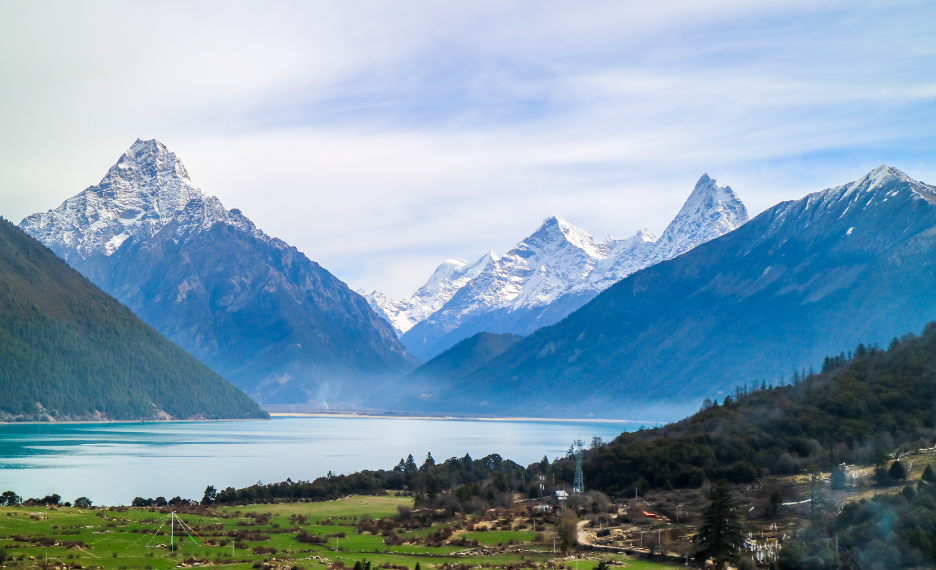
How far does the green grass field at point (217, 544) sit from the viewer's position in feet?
209

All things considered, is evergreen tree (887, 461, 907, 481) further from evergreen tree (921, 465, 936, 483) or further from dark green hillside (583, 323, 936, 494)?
evergreen tree (921, 465, 936, 483)

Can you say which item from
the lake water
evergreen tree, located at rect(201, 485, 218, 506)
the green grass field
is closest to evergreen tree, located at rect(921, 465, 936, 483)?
the green grass field

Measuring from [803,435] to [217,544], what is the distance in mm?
75473

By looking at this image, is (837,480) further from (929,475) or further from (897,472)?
(929,475)

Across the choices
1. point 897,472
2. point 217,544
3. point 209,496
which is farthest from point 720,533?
point 209,496

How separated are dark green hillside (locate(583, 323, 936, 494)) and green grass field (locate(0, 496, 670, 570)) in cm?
3048

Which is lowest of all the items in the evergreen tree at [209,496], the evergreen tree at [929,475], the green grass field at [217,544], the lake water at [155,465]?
the green grass field at [217,544]

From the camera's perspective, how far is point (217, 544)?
239ft

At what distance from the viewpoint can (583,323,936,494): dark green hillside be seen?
343ft

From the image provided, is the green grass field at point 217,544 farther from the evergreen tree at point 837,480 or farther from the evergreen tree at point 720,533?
the evergreen tree at point 837,480

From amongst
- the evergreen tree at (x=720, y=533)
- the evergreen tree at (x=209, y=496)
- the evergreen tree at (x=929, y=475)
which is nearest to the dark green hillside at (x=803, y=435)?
the evergreen tree at (x=929, y=475)

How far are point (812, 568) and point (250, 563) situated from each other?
38830 mm

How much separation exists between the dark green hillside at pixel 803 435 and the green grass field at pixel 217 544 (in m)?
30.5

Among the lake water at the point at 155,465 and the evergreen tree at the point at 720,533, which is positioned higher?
the lake water at the point at 155,465
